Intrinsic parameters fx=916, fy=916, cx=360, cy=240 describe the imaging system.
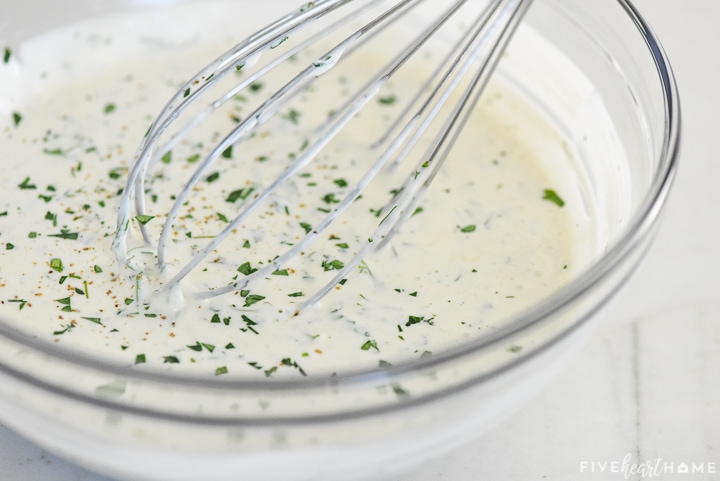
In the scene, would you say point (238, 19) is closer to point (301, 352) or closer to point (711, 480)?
point (301, 352)

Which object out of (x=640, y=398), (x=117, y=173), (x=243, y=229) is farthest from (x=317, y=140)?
(x=640, y=398)

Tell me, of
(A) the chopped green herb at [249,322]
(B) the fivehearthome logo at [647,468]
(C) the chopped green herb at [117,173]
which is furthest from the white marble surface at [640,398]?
(C) the chopped green herb at [117,173]

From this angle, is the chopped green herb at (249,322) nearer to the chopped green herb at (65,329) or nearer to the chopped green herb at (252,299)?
the chopped green herb at (252,299)

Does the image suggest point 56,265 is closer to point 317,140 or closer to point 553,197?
point 317,140

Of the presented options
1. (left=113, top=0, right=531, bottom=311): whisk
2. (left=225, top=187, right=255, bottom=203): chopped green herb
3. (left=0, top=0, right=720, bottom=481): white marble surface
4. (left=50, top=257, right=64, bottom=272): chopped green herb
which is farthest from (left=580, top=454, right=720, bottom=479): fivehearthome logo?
(left=50, top=257, right=64, bottom=272): chopped green herb

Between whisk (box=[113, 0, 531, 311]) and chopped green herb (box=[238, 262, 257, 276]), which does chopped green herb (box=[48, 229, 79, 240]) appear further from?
chopped green herb (box=[238, 262, 257, 276])

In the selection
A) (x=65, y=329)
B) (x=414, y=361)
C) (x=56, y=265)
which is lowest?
(x=414, y=361)

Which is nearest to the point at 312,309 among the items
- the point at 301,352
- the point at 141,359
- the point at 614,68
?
the point at 301,352
